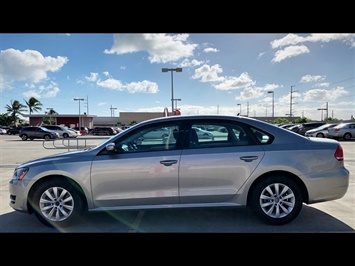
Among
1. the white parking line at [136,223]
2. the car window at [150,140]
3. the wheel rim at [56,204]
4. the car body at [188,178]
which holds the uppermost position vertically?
the car window at [150,140]

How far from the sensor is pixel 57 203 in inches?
135

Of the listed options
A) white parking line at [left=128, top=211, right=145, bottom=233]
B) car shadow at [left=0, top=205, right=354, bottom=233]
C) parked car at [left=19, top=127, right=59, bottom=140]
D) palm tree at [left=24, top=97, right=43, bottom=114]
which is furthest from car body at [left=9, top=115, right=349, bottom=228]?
palm tree at [left=24, top=97, right=43, bottom=114]

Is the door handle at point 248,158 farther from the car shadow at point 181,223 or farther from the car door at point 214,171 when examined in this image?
the car shadow at point 181,223

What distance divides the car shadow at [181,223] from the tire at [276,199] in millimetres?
167

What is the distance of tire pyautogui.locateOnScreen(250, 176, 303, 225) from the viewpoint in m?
3.38

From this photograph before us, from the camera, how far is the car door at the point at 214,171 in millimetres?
3301

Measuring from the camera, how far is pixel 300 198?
338 cm

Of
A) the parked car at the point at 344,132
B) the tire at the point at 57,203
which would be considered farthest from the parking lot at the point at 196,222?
the parked car at the point at 344,132

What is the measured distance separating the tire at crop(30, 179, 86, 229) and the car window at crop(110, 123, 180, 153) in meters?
0.96

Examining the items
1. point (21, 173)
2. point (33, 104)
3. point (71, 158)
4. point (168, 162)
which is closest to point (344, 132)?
point (168, 162)

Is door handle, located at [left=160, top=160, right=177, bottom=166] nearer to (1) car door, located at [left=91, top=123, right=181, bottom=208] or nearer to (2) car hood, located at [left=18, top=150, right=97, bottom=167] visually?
(1) car door, located at [left=91, top=123, right=181, bottom=208]
